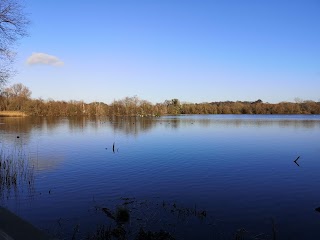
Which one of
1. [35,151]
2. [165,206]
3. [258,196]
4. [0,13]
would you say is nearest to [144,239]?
[165,206]

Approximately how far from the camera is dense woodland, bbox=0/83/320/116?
5276 inches

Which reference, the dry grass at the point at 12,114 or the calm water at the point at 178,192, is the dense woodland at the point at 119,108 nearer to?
the dry grass at the point at 12,114

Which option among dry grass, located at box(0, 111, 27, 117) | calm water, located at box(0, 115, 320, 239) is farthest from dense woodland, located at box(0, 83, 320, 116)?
calm water, located at box(0, 115, 320, 239)

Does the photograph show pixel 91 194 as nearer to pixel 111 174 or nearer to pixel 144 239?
pixel 111 174

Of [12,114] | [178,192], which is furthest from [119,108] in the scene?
[178,192]

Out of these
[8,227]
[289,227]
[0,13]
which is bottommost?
[289,227]

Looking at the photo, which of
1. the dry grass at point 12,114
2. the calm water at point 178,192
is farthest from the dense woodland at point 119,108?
the calm water at point 178,192

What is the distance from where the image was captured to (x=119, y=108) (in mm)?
158875

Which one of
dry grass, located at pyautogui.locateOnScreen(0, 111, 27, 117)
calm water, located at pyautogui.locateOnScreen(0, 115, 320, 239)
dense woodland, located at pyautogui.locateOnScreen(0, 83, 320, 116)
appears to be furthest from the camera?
dense woodland, located at pyautogui.locateOnScreen(0, 83, 320, 116)

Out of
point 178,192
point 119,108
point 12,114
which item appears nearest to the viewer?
point 178,192

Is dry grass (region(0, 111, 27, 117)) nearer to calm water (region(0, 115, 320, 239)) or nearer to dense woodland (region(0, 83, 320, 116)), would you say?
dense woodland (region(0, 83, 320, 116))

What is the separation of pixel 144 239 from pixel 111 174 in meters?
11.8

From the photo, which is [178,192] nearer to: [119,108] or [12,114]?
[12,114]

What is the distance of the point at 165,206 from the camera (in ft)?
46.3
